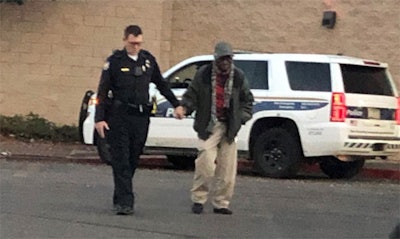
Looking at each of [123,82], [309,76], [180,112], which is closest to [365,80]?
[309,76]

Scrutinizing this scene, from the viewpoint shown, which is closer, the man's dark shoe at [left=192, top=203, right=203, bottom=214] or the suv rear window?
the man's dark shoe at [left=192, top=203, right=203, bottom=214]

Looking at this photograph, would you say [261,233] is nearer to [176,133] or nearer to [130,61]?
[130,61]

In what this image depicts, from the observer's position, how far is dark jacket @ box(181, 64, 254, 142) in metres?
10.4

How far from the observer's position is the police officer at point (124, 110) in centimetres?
1016

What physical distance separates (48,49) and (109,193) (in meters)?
9.23

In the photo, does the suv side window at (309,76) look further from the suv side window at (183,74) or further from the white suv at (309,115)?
the suv side window at (183,74)

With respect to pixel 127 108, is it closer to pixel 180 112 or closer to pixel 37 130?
pixel 180 112

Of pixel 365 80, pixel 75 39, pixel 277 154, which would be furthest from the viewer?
pixel 75 39

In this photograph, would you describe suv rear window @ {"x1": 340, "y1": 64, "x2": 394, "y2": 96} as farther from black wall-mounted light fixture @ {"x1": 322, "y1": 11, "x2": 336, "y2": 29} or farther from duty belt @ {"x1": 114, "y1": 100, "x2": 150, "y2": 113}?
duty belt @ {"x1": 114, "y1": 100, "x2": 150, "y2": 113}

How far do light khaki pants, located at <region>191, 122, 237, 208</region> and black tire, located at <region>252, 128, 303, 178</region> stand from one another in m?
4.52

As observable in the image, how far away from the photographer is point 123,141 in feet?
33.2

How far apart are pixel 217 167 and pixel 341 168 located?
5.95 meters

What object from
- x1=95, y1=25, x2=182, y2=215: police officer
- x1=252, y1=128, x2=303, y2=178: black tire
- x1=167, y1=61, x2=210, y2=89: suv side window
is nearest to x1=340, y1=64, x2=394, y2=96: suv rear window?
x1=252, y1=128, x2=303, y2=178: black tire

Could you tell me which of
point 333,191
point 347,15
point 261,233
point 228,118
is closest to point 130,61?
point 228,118
